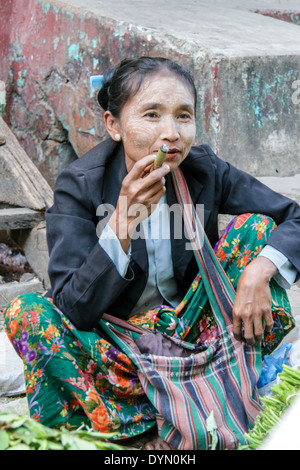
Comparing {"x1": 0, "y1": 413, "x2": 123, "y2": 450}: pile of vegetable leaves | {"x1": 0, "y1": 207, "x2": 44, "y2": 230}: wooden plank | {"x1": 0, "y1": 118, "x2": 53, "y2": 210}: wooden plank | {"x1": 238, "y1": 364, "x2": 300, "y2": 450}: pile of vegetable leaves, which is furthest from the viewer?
{"x1": 0, "y1": 118, "x2": 53, "y2": 210}: wooden plank

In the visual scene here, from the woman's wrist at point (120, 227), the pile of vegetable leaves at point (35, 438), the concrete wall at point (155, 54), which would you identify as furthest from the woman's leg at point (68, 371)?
the concrete wall at point (155, 54)

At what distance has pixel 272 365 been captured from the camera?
253cm

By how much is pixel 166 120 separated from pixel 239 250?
1.98 ft

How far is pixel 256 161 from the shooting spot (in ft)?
13.5

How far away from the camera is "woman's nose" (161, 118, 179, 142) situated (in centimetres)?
237

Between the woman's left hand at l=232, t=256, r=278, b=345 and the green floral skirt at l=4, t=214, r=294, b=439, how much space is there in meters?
0.11

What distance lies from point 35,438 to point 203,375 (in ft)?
3.70

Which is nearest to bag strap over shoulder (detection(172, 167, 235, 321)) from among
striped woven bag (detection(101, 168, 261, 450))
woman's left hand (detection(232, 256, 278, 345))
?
striped woven bag (detection(101, 168, 261, 450))

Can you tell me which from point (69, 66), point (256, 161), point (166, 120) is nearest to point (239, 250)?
point (166, 120)

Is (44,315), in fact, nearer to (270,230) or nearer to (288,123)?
(270,230)

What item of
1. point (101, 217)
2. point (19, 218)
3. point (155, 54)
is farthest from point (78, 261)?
point (155, 54)

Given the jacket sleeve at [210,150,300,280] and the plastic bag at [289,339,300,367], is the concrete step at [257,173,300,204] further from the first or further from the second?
the plastic bag at [289,339,300,367]

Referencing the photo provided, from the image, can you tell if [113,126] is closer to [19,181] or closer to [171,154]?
[171,154]

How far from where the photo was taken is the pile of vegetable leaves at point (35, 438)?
1.34m
